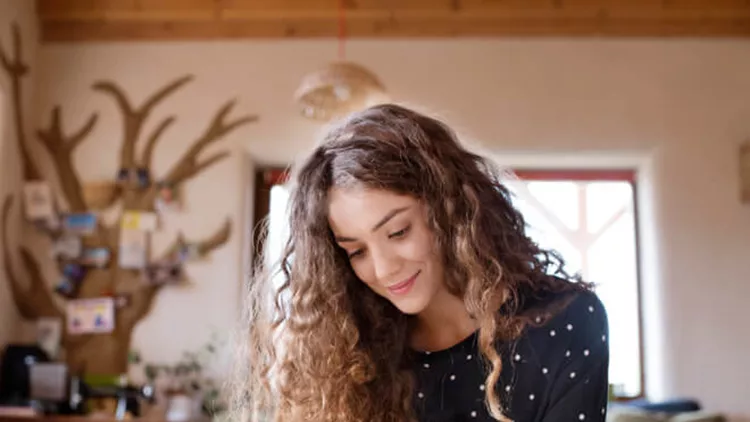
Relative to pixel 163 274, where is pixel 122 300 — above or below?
below

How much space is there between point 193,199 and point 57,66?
35.0 inches

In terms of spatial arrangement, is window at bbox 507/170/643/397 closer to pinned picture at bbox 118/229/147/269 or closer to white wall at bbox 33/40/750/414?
white wall at bbox 33/40/750/414

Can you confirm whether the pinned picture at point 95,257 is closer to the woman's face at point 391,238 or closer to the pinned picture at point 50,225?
the pinned picture at point 50,225

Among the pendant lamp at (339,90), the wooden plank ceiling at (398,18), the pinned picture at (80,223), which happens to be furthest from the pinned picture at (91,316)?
the pendant lamp at (339,90)

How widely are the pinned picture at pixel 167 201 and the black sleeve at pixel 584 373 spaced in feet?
9.08

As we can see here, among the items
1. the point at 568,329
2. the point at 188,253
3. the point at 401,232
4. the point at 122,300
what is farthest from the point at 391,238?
the point at 122,300

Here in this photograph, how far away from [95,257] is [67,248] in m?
0.12

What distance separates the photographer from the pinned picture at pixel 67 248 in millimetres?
3723

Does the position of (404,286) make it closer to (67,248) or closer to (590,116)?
(590,116)

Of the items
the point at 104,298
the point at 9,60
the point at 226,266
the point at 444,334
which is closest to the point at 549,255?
the point at 444,334

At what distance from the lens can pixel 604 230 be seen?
12.8 ft

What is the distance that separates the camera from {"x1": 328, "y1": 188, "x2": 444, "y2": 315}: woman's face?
4.06ft

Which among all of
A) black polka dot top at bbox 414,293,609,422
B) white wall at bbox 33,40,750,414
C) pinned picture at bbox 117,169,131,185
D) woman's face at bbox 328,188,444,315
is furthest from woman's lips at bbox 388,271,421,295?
pinned picture at bbox 117,169,131,185

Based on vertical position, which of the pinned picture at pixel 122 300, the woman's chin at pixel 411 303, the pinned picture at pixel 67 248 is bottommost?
the pinned picture at pixel 122 300
